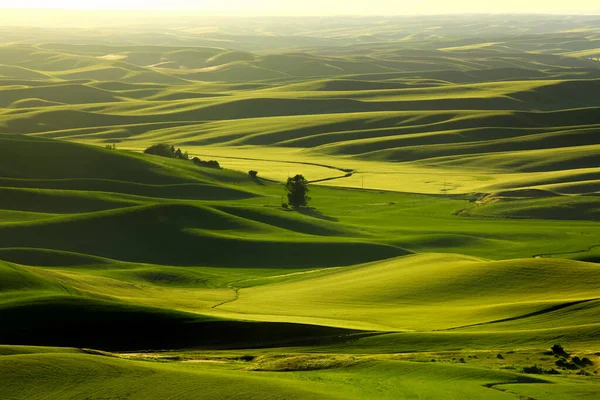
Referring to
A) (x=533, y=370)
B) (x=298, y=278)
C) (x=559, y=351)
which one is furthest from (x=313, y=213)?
(x=533, y=370)

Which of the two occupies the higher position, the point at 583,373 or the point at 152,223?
the point at 583,373

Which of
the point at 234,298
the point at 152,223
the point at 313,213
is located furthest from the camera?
the point at 313,213

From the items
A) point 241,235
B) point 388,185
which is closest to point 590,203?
point 388,185

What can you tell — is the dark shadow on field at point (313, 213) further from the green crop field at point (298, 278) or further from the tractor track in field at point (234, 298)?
the tractor track in field at point (234, 298)

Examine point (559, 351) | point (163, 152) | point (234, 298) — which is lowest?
point (234, 298)

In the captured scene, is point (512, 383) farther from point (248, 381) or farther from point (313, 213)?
point (313, 213)

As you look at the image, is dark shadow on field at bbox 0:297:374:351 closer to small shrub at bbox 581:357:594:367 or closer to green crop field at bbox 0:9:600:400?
green crop field at bbox 0:9:600:400

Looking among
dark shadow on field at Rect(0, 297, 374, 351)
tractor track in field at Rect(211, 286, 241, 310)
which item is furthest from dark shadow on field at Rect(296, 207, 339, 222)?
dark shadow on field at Rect(0, 297, 374, 351)

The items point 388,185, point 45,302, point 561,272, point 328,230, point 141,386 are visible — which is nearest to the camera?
point 141,386

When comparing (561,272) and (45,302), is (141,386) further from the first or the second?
(561,272)
